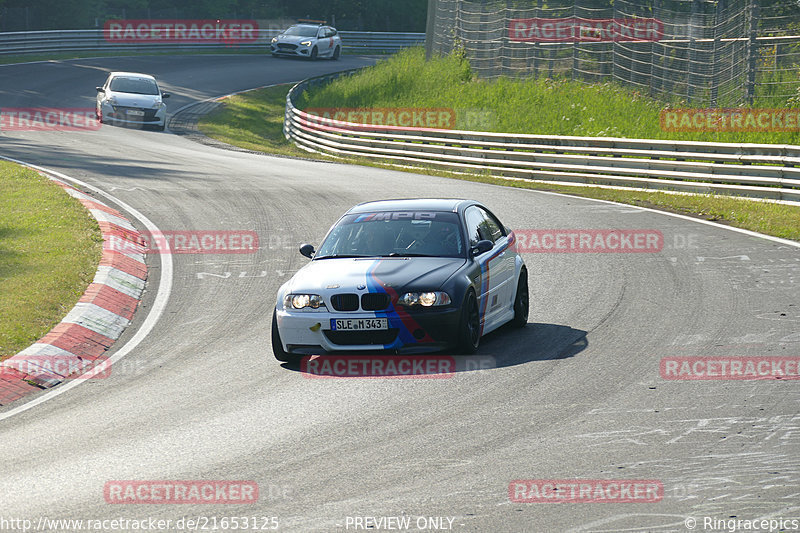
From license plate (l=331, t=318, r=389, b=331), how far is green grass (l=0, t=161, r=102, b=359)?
3.26 meters

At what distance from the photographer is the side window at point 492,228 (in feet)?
38.0

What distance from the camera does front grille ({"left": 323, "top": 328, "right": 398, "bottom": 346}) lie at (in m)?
9.69

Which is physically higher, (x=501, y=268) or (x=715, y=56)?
(x=715, y=56)

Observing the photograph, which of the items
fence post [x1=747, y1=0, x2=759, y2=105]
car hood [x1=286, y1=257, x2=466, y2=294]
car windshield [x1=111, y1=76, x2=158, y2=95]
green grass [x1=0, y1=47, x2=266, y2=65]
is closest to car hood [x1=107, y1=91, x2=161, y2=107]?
car windshield [x1=111, y1=76, x2=158, y2=95]

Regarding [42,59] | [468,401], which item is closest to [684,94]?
[468,401]

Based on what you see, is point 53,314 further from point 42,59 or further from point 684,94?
point 42,59

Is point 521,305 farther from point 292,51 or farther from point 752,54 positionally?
point 292,51

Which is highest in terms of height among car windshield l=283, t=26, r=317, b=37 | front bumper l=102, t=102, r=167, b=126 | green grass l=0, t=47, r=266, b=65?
car windshield l=283, t=26, r=317, b=37

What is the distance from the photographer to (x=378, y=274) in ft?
32.9

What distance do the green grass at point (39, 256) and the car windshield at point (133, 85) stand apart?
1526cm

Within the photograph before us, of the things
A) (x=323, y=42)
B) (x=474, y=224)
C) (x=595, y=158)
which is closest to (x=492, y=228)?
(x=474, y=224)

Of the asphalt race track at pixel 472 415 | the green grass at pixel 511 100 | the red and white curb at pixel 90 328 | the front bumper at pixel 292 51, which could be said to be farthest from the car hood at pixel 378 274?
the front bumper at pixel 292 51

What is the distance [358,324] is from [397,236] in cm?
147

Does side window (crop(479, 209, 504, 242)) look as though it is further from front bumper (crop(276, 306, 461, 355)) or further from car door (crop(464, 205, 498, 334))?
front bumper (crop(276, 306, 461, 355))
